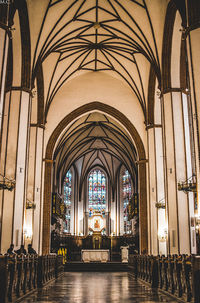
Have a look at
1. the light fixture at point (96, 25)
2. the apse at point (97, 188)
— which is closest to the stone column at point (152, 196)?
the light fixture at point (96, 25)

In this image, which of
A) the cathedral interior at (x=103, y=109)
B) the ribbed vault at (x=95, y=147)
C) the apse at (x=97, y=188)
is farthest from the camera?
the apse at (x=97, y=188)

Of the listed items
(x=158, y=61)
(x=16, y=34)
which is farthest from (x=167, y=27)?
(x=16, y=34)

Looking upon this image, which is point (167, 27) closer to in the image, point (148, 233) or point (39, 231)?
point (148, 233)

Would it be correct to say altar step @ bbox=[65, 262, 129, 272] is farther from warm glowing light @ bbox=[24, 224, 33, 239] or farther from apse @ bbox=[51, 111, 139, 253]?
apse @ bbox=[51, 111, 139, 253]

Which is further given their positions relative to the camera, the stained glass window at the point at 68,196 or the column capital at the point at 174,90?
the stained glass window at the point at 68,196

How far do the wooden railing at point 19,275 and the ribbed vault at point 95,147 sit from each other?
46.7ft

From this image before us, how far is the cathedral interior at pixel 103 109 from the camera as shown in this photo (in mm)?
12094

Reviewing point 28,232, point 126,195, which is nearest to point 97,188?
point 126,195

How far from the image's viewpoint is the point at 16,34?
1509 centimetres

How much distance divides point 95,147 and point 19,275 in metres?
25.3

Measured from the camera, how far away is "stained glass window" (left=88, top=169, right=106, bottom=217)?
3716cm

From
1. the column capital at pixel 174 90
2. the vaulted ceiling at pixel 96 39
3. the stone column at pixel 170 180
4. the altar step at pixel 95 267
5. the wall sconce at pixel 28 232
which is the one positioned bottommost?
the altar step at pixel 95 267

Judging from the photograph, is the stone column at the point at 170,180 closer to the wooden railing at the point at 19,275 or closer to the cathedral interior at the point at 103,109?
the cathedral interior at the point at 103,109

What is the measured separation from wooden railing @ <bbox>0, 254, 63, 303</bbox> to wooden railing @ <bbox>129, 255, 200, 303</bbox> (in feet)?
11.9
